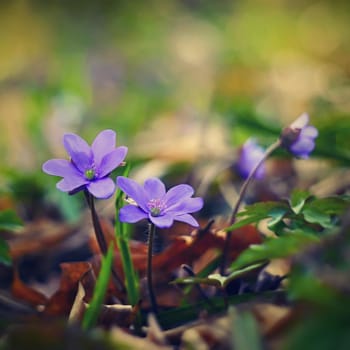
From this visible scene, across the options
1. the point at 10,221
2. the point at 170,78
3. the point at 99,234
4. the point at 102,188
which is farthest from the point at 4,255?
the point at 170,78

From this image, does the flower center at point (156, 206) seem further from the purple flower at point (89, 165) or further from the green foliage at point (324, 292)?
the green foliage at point (324, 292)

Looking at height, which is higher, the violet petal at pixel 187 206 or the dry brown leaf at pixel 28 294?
the violet petal at pixel 187 206

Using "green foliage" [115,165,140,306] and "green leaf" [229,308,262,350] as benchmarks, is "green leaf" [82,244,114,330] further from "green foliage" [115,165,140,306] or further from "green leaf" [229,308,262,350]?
"green leaf" [229,308,262,350]

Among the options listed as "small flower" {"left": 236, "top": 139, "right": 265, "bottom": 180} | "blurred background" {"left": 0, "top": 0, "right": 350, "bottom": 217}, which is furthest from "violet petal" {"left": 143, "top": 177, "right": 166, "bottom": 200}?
"blurred background" {"left": 0, "top": 0, "right": 350, "bottom": 217}

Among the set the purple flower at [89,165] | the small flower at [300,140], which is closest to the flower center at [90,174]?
the purple flower at [89,165]

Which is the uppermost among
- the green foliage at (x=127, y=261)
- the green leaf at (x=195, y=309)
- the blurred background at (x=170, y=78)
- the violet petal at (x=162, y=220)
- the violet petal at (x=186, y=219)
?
the violet petal at (x=162, y=220)

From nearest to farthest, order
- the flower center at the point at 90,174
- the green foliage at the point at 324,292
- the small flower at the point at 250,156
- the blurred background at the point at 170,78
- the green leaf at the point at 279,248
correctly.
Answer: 1. the green foliage at the point at 324,292
2. the green leaf at the point at 279,248
3. the flower center at the point at 90,174
4. the small flower at the point at 250,156
5. the blurred background at the point at 170,78
